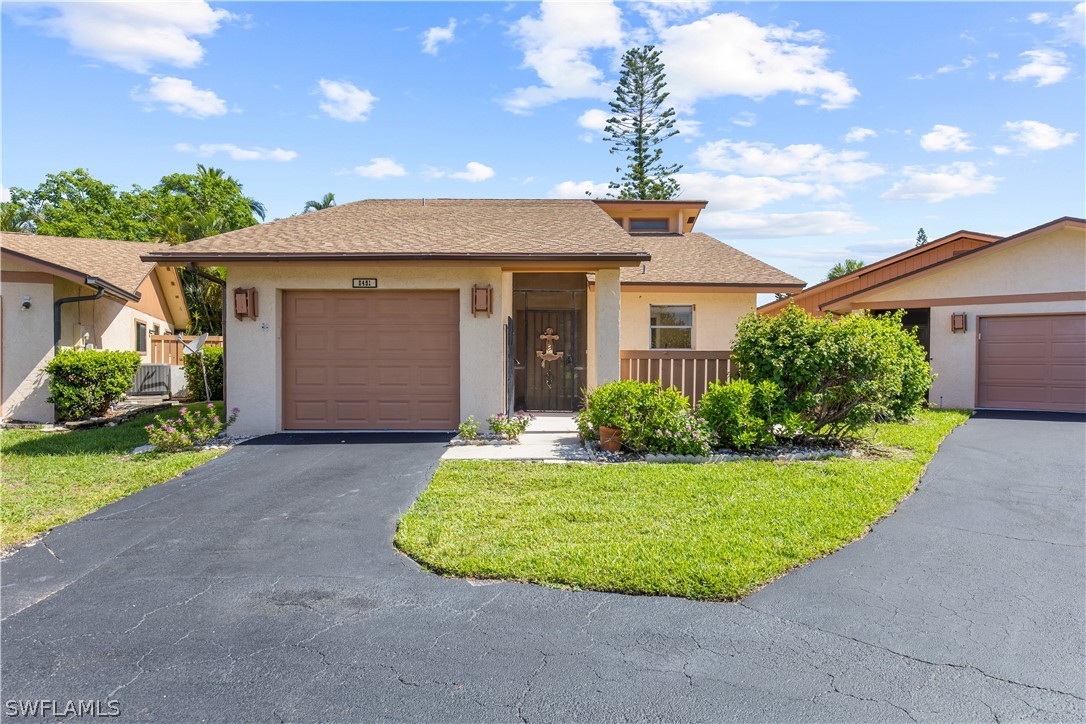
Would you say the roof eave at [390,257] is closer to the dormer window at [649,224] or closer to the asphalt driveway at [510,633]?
the asphalt driveway at [510,633]

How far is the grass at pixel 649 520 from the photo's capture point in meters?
4.32

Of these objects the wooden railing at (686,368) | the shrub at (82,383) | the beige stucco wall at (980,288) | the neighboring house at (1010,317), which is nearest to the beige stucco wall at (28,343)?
the shrub at (82,383)

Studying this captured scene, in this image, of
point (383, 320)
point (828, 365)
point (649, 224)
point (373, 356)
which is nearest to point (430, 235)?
point (383, 320)

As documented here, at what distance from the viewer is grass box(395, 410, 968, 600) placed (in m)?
4.32

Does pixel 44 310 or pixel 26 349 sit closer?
pixel 26 349

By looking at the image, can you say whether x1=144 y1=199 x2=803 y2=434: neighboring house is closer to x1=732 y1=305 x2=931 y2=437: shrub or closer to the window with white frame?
x1=732 y1=305 x2=931 y2=437: shrub

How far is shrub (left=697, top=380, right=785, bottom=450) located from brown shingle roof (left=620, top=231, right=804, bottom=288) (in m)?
6.10

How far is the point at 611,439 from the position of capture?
8.48m

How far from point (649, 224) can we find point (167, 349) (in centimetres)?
1628

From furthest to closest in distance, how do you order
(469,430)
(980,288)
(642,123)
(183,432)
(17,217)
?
(17,217) → (642,123) → (980,288) → (469,430) → (183,432)

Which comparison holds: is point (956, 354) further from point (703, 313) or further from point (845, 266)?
point (845, 266)

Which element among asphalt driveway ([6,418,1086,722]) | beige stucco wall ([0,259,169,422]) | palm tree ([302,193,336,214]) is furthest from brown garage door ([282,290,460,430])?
palm tree ([302,193,336,214])

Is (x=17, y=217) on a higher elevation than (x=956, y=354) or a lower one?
higher

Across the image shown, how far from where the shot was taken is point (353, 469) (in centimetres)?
766
